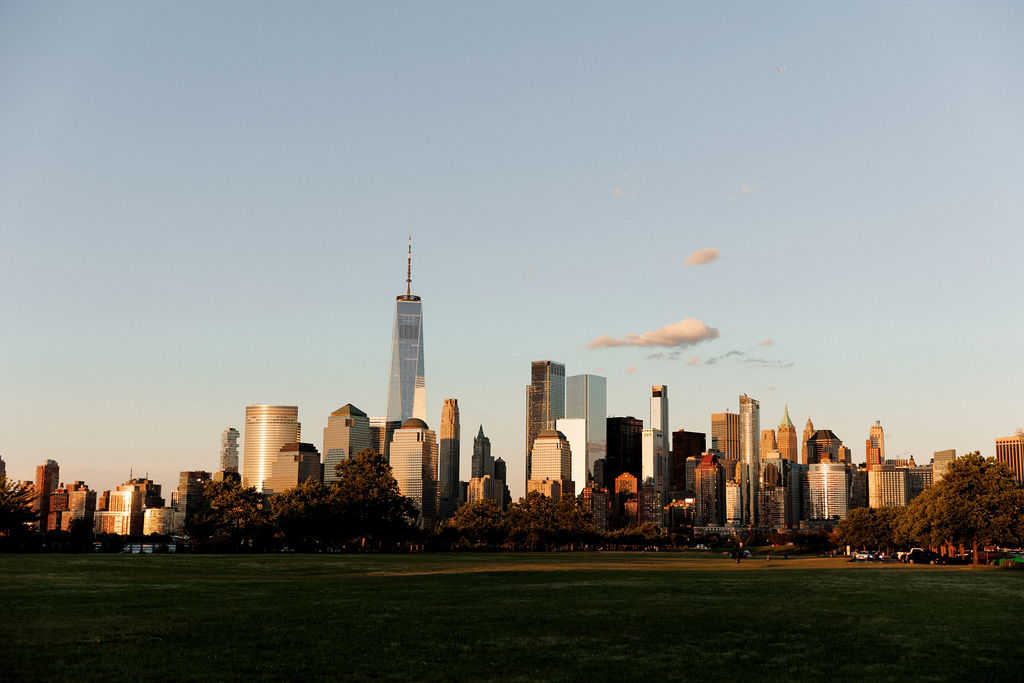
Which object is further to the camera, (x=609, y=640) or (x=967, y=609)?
(x=967, y=609)

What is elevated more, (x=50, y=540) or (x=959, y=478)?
(x=959, y=478)

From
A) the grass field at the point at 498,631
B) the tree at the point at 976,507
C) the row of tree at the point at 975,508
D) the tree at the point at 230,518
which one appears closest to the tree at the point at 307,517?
the tree at the point at 230,518

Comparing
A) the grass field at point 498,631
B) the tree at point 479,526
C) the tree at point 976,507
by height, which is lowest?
the tree at point 479,526

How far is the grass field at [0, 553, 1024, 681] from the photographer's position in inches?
880

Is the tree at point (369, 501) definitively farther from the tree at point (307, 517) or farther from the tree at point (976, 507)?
the tree at point (976, 507)

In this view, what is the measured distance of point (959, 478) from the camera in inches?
3900

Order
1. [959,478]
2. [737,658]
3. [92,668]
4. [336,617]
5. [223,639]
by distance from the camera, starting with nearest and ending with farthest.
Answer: [92,668]
[737,658]
[223,639]
[336,617]
[959,478]

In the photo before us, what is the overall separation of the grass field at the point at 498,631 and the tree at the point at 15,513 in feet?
229

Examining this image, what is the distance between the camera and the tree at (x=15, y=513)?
109812mm

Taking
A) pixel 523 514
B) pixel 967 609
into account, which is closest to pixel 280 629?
pixel 967 609

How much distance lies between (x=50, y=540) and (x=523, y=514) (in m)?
87.2

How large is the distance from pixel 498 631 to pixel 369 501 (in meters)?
114

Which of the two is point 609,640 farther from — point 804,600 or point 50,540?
point 50,540

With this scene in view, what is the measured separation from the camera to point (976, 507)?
94125 millimetres
